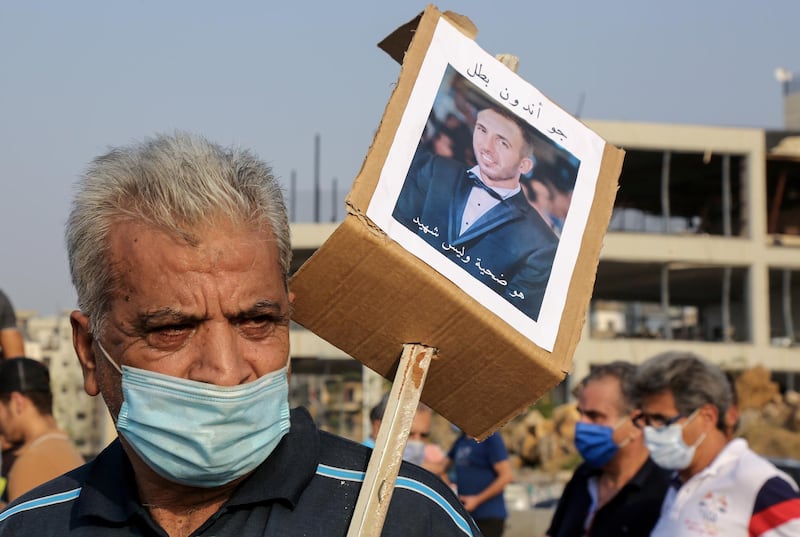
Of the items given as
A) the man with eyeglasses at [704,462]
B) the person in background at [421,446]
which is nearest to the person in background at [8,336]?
the person in background at [421,446]

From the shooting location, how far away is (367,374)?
30.7 metres

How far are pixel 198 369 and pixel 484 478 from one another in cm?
750

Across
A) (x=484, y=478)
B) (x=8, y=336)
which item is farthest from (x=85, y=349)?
(x=484, y=478)

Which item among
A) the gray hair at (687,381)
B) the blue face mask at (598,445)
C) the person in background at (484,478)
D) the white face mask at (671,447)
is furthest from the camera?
the person in background at (484,478)

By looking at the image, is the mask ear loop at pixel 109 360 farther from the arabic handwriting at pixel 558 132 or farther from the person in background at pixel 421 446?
the person in background at pixel 421 446

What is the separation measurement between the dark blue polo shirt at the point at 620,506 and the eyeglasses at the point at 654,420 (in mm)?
382

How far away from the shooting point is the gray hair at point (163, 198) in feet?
6.89

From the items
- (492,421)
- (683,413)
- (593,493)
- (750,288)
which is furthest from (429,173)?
(750,288)

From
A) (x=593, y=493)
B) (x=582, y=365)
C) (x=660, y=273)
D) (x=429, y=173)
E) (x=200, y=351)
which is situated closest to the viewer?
(x=200, y=351)

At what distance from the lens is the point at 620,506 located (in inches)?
241

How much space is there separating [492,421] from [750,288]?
3840 centimetres

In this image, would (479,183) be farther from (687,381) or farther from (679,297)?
(679,297)

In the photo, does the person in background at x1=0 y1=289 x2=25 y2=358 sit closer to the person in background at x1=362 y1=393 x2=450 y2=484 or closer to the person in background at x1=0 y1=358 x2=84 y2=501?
the person in background at x1=0 y1=358 x2=84 y2=501

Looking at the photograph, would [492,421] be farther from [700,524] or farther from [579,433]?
[579,433]
